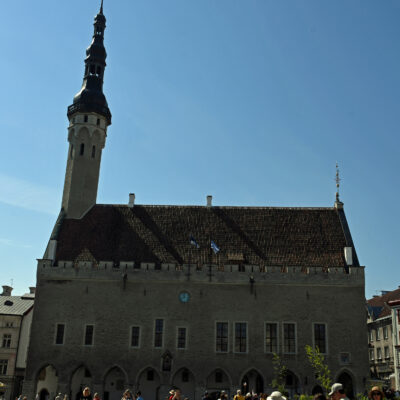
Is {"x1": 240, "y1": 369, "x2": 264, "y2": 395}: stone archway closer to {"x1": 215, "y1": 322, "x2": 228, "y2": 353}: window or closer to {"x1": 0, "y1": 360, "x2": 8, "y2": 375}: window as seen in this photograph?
{"x1": 215, "y1": 322, "x2": 228, "y2": 353}: window

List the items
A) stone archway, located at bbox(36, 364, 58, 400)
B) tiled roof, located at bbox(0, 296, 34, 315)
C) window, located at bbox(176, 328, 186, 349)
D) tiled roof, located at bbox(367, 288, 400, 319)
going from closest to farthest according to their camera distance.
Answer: window, located at bbox(176, 328, 186, 349) → stone archway, located at bbox(36, 364, 58, 400) → tiled roof, located at bbox(0, 296, 34, 315) → tiled roof, located at bbox(367, 288, 400, 319)

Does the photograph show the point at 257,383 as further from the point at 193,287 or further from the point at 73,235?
the point at 73,235

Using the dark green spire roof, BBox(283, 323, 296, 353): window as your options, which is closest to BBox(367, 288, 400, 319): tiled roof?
BBox(283, 323, 296, 353): window

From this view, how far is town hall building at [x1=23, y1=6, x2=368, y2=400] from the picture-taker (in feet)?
99.8

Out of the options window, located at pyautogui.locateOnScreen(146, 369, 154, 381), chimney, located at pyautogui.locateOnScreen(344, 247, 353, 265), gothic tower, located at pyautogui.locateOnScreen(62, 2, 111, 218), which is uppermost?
gothic tower, located at pyautogui.locateOnScreen(62, 2, 111, 218)

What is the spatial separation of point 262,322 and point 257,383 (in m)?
3.68

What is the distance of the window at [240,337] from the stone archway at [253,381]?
142 cm

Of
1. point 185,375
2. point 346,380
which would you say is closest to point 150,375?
point 185,375

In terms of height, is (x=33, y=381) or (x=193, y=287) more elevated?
(x=193, y=287)

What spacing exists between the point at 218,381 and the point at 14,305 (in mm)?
21652

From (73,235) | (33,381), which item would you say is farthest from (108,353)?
(73,235)

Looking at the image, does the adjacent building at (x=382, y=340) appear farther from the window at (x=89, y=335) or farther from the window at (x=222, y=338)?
the window at (x=89, y=335)

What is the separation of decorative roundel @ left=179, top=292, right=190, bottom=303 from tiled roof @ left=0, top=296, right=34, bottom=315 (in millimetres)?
17239

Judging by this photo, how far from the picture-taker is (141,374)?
30703mm
